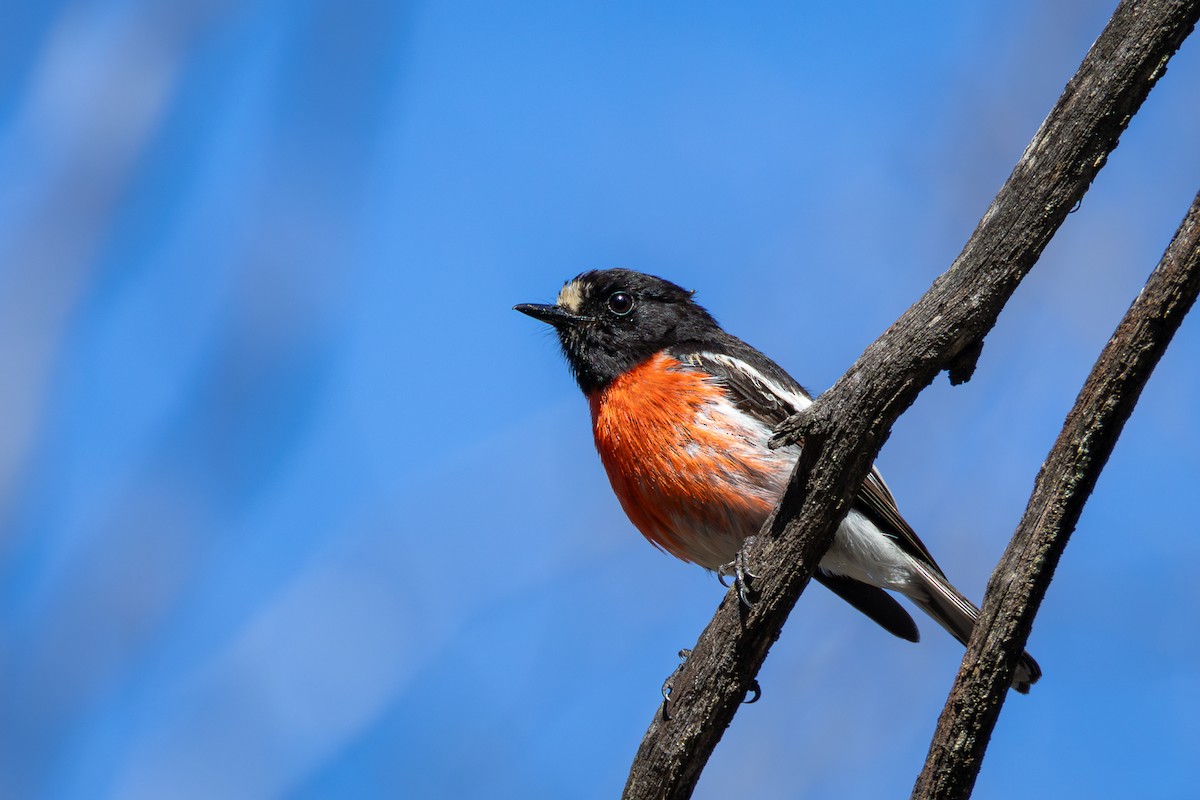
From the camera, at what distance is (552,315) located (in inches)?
248

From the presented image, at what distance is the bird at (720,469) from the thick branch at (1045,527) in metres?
1.85

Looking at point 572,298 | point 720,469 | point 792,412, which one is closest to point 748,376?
point 792,412

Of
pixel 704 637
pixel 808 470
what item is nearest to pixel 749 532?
pixel 704 637

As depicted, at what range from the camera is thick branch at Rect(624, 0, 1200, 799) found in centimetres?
271

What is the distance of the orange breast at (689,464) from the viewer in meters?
4.99

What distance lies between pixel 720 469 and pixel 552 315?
5.49ft

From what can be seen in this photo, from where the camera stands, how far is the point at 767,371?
5668 millimetres

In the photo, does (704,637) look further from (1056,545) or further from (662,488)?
(662,488)

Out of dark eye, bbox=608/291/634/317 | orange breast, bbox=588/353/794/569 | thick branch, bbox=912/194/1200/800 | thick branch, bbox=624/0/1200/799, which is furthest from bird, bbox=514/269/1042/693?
thick branch, bbox=912/194/1200/800

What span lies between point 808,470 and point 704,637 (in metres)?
0.71

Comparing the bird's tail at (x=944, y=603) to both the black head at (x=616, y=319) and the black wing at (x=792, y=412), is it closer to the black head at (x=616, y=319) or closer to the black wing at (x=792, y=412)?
the black wing at (x=792, y=412)

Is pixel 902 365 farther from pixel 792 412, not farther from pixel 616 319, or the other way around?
pixel 616 319

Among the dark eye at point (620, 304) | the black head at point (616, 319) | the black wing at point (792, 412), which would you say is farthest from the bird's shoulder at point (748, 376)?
the dark eye at point (620, 304)

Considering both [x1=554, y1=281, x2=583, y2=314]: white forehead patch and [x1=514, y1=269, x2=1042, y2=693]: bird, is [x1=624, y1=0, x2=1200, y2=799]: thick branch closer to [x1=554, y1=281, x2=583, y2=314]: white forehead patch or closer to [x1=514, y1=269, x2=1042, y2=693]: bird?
[x1=514, y1=269, x2=1042, y2=693]: bird
